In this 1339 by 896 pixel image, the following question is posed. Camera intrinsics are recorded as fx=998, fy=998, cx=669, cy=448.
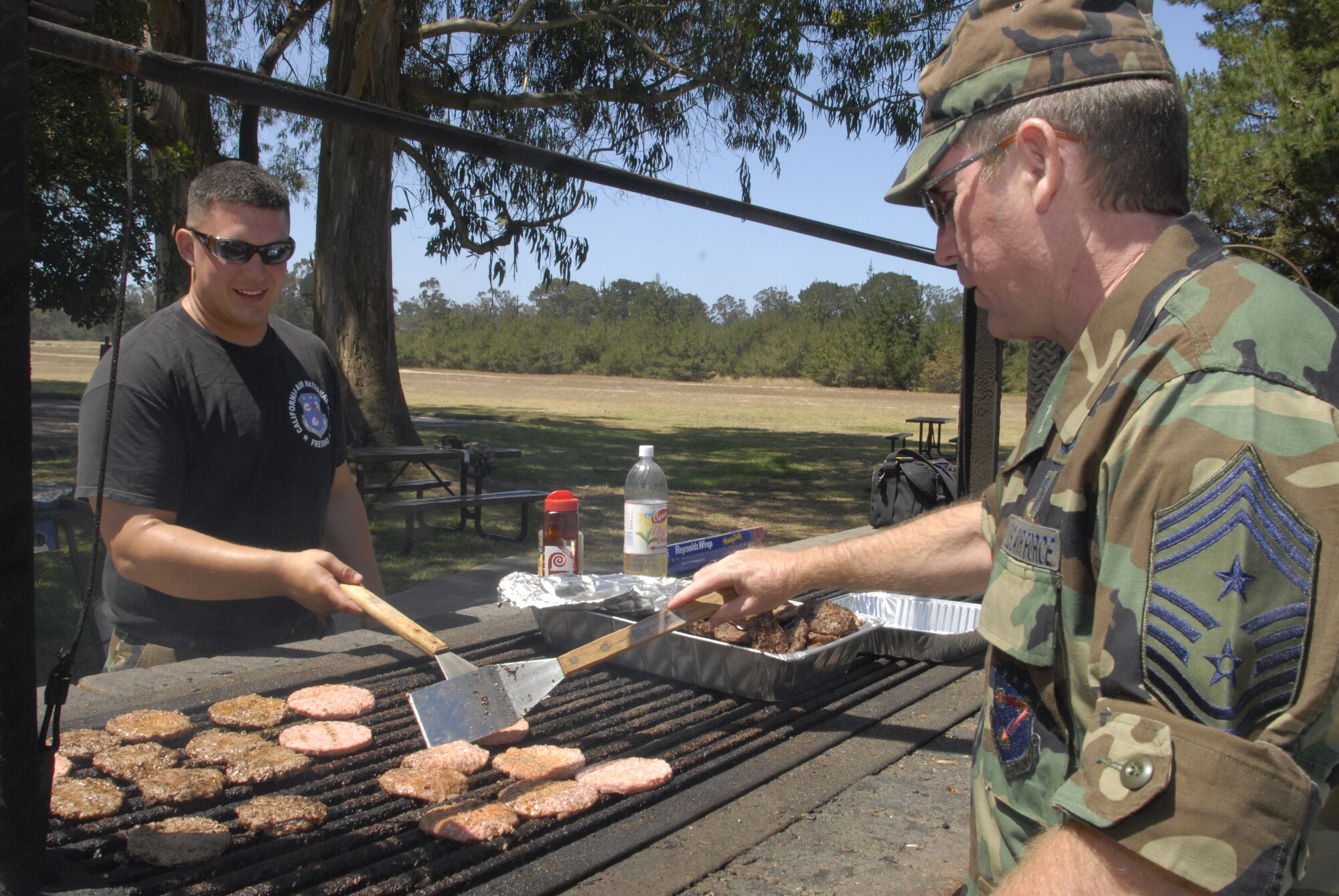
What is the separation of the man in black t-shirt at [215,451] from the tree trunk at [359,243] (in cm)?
782

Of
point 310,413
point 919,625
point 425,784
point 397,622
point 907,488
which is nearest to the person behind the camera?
point 425,784

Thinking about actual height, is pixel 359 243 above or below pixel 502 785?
above

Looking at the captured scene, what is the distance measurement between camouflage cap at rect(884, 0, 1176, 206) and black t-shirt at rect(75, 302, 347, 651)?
6.74 feet

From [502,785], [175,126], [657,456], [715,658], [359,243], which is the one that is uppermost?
[175,126]

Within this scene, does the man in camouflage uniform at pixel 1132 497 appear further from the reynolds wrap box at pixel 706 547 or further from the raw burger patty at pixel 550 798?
the reynolds wrap box at pixel 706 547

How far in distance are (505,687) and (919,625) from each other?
160 centimetres

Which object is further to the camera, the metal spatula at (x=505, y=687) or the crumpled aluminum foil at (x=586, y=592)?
the crumpled aluminum foil at (x=586, y=592)

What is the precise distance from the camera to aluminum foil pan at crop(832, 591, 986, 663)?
8.89 ft

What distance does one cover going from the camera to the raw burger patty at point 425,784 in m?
1.80

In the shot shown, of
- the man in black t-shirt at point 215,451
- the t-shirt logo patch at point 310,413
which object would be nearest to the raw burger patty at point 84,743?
the man in black t-shirt at point 215,451

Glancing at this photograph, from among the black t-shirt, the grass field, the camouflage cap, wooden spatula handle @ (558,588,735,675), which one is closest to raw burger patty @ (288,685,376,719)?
wooden spatula handle @ (558,588,735,675)

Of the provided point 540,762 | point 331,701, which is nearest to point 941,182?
point 540,762

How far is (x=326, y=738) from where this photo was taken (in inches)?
78.0

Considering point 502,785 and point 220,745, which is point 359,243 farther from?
point 502,785
